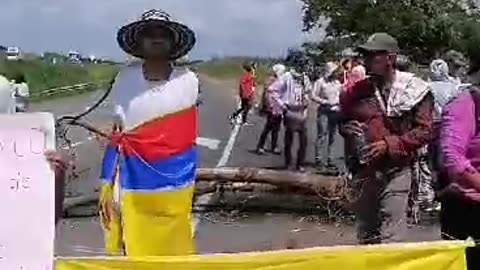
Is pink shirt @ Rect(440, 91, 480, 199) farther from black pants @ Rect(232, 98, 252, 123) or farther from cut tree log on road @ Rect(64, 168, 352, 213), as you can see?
black pants @ Rect(232, 98, 252, 123)

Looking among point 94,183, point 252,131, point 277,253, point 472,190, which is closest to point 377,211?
point 472,190

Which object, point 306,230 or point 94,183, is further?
→ point 94,183

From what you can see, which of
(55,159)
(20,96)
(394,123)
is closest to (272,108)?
(20,96)

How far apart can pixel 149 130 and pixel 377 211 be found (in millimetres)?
1698

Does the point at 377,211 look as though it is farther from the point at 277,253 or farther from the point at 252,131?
the point at 252,131

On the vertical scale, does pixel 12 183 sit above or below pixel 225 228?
above

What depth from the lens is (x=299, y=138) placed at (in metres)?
18.7

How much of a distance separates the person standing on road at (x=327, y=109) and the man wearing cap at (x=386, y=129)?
9.95 meters

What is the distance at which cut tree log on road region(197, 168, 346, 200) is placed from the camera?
1242cm

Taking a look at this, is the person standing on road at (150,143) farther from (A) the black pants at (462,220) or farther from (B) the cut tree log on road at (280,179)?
(B) the cut tree log on road at (280,179)

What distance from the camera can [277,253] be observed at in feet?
17.0

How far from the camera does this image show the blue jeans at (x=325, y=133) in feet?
59.9

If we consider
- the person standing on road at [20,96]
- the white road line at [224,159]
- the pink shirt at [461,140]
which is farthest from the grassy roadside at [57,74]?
the pink shirt at [461,140]

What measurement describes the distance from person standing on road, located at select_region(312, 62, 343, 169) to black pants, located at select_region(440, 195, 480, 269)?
11046mm
